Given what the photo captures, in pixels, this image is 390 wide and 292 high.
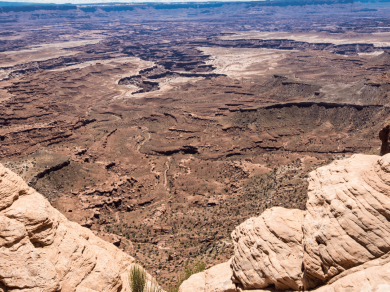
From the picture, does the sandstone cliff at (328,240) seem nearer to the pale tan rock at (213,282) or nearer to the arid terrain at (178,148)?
the pale tan rock at (213,282)

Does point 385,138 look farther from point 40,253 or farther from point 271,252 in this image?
point 40,253

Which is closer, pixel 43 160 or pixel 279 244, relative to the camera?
pixel 279 244

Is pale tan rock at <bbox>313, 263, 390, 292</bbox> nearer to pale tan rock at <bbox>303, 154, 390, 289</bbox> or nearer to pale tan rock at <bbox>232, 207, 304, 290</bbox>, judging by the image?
pale tan rock at <bbox>303, 154, 390, 289</bbox>

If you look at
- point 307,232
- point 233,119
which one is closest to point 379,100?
point 233,119

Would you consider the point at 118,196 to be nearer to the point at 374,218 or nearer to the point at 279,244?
the point at 279,244

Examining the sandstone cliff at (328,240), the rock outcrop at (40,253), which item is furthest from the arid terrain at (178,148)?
the sandstone cliff at (328,240)

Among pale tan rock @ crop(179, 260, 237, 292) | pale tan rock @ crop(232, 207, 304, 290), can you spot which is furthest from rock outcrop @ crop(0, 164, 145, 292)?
pale tan rock @ crop(232, 207, 304, 290)

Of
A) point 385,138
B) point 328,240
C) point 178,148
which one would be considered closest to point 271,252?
point 328,240

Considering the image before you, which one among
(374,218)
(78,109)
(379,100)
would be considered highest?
(374,218)
